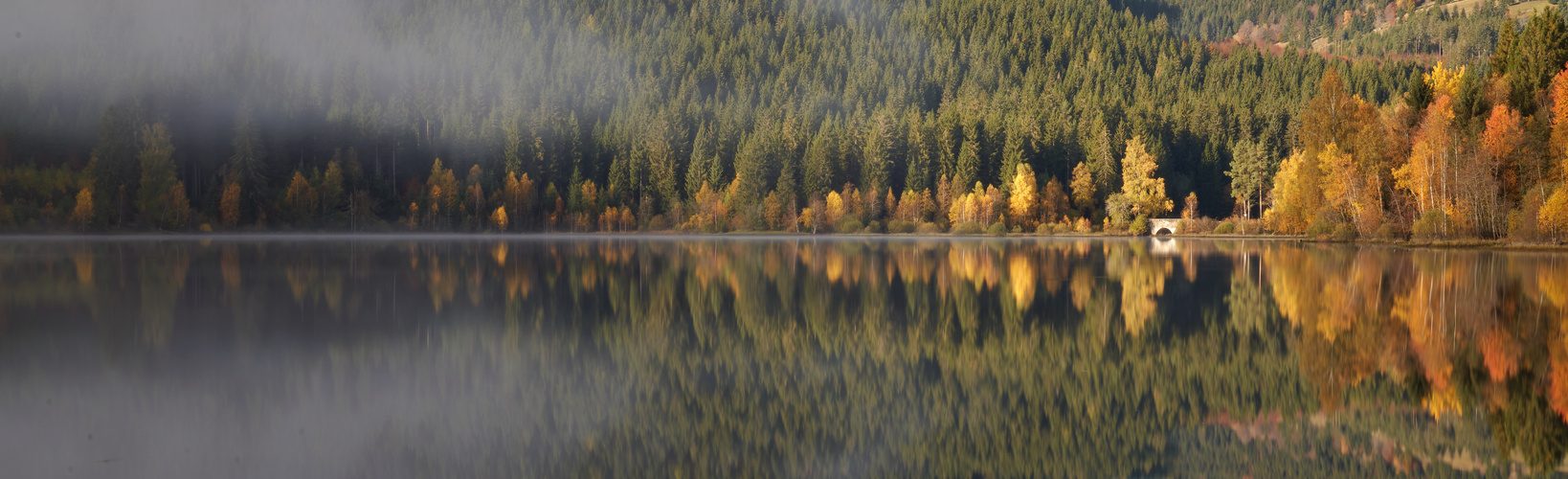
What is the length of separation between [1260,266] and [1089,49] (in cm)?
14196

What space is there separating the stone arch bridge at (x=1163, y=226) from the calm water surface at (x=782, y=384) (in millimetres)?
75839

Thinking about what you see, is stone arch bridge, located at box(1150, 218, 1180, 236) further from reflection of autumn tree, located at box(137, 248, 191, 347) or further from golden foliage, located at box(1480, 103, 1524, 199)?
reflection of autumn tree, located at box(137, 248, 191, 347)

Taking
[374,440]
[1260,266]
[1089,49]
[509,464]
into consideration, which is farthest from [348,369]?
[1089,49]

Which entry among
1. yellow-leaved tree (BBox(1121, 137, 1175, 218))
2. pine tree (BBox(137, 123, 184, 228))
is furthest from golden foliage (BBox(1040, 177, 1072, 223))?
pine tree (BBox(137, 123, 184, 228))

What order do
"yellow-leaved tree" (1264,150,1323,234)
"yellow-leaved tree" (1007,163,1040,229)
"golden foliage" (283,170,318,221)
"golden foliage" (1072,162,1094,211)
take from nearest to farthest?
"yellow-leaved tree" (1264,150,1323,234) → "yellow-leaved tree" (1007,163,1040,229) → "golden foliage" (1072,162,1094,211) → "golden foliage" (283,170,318,221)

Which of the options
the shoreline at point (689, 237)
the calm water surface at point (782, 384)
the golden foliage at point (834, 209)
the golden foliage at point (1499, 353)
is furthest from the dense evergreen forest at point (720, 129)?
the calm water surface at point (782, 384)

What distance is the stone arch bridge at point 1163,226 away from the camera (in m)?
96.2

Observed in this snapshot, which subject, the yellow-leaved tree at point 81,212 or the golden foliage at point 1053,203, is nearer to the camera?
the yellow-leaved tree at point 81,212

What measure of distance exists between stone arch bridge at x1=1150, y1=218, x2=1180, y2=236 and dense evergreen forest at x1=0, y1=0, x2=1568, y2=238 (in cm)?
217

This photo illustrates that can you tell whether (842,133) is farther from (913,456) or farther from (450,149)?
(913,456)

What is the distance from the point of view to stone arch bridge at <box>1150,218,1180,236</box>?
96.2 m

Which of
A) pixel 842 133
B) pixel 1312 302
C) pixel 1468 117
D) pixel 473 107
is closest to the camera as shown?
pixel 1312 302

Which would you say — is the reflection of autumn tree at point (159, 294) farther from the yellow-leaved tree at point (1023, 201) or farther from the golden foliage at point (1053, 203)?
the golden foliage at point (1053, 203)

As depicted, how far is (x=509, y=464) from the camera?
8.46 meters
